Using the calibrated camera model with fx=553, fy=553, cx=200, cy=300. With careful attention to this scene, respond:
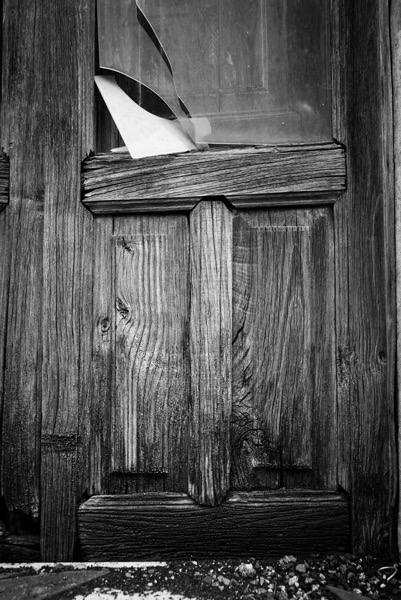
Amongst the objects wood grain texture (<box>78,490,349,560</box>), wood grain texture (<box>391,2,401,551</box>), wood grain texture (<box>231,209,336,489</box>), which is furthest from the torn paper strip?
wood grain texture (<box>78,490,349,560</box>)

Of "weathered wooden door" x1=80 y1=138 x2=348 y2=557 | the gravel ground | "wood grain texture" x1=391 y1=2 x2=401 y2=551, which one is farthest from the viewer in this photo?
"weathered wooden door" x1=80 y1=138 x2=348 y2=557

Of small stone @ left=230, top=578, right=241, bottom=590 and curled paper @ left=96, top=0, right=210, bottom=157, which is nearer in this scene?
small stone @ left=230, top=578, right=241, bottom=590

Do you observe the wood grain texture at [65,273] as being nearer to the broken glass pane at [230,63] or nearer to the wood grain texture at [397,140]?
the broken glass pane at [230,63]

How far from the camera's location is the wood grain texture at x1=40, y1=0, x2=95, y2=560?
5.52ft

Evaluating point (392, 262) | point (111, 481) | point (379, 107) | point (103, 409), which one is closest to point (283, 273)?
point (392, 262)

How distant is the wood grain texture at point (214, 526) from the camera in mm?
1622

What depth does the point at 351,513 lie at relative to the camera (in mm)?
1615

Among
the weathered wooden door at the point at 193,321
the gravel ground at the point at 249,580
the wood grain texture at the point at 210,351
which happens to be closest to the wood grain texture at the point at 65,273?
the weathered wooden door at the point at 193,321

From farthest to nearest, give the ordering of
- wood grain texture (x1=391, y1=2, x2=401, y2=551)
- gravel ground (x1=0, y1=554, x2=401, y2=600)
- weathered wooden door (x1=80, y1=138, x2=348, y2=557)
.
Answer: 1. weathered wooden door (x1=80, y1=138, x2=348, y2=557)
2. wood grain texture (x1=391, y1=2, x2=401, y2=551)
3. gravel ground (x1=0, y1=554, x2=401, y2=600)

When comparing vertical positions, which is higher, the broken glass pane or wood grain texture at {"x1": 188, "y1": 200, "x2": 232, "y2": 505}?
the broken glass pane

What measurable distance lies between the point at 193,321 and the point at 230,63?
32.4 inches

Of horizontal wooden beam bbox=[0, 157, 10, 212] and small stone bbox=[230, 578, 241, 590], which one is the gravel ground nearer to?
small stone bbox=[230, 578, 241, 590]

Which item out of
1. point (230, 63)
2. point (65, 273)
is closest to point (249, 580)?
point (65, 273)

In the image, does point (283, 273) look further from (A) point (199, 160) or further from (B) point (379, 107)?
(B) point (379, 107)
